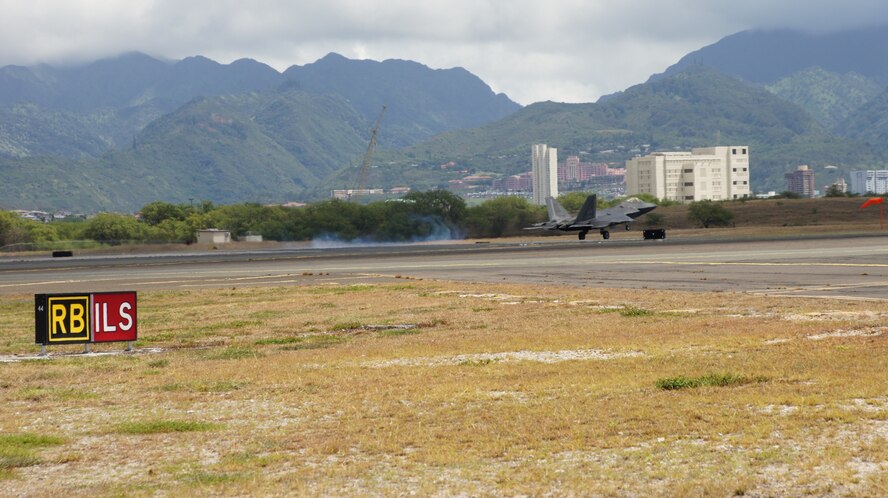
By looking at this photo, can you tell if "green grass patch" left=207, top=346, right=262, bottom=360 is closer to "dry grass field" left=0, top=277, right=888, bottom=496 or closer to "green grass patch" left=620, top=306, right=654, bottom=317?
"dry grass field" left=0, top=277, right=888, bottom=496

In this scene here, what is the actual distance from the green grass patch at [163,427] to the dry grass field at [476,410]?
1.9 inches

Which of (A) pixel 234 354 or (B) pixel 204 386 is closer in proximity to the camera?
(B) pixel 204 386

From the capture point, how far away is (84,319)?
2725cm

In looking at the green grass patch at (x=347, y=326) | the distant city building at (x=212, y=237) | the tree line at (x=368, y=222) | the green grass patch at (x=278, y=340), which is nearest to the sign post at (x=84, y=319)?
the green grass patch at (x=278, y=340)

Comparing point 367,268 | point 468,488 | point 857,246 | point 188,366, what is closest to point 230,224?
point 367,268

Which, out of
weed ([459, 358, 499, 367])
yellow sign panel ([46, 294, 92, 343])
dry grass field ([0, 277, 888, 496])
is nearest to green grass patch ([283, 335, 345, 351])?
dry grass field ([0, 277, 888, 496])

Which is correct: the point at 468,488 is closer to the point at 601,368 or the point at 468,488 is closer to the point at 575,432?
the point at 575,432

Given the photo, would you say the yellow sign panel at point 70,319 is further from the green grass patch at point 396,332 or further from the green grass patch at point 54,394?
the green grass patch at point 396,332

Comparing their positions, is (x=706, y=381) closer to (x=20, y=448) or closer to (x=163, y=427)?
(x=163, y=427)

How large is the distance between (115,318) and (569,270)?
37.5 metres

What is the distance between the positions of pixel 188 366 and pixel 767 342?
1283 centimetres

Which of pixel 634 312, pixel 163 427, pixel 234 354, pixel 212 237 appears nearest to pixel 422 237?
pixel 212 237

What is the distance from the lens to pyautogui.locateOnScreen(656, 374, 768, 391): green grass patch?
16797 millimetres

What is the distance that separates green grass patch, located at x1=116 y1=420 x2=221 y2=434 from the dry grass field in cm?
5
